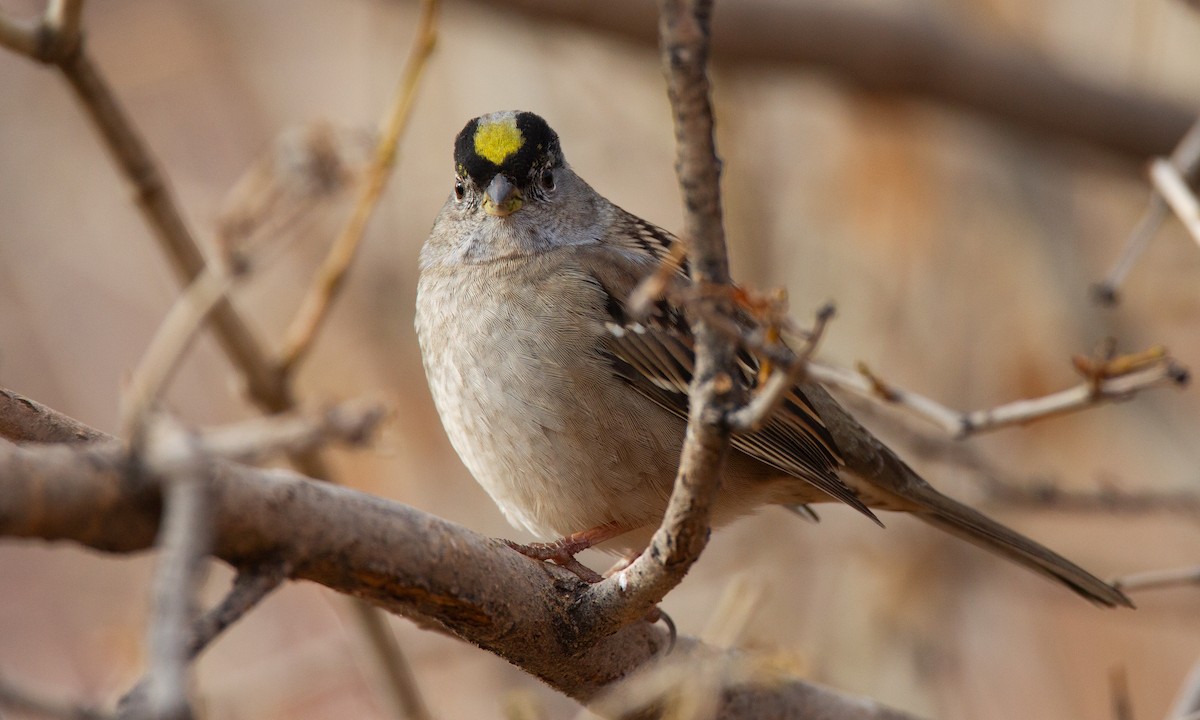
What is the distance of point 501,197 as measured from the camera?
11.6 feet

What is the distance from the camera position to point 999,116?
18.5 feet

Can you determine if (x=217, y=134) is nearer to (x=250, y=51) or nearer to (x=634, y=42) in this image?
(x=250, y=51)

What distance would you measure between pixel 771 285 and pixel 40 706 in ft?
16.7

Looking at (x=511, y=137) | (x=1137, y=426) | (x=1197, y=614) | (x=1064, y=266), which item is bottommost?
(x=511, y=137)

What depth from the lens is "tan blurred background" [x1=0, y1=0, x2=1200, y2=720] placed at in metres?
5.83

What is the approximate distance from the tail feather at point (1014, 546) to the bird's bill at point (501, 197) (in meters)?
1.59

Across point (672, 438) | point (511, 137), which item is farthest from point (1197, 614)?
point (511, 137)

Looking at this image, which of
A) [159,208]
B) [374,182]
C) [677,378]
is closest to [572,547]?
[677,378]

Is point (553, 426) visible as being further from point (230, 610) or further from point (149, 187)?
point (230, 610)

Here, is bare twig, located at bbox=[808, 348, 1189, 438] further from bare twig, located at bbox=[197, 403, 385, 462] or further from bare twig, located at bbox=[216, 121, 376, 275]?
bare twig, located at bbox=[216, 121, 376, 275]

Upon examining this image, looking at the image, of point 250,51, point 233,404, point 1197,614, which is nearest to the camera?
point 1197,614

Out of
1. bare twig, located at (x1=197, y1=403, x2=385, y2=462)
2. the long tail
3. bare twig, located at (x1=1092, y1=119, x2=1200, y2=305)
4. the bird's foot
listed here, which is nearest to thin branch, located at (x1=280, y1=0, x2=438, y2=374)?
the bird's foot

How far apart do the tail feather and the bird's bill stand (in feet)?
5.23

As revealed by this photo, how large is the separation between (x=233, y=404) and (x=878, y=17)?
4300 millimetres
